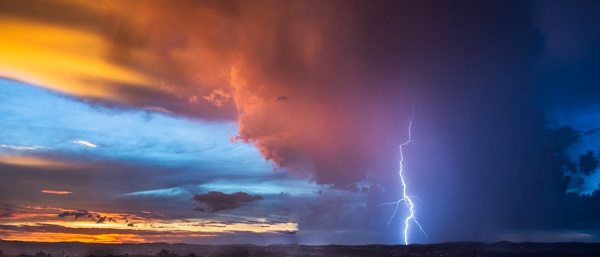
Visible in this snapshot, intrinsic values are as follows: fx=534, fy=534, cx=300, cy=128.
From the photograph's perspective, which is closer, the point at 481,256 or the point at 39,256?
the point at 39,256

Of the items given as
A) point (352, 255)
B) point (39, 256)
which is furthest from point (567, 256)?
point (39, 256)

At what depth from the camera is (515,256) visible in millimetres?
198250

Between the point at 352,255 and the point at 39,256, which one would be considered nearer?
the point at 39,256

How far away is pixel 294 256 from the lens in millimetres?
182750

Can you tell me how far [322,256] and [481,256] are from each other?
186 ft

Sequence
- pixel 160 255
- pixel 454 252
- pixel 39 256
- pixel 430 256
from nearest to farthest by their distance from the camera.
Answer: pixel 39 256
pixel 160 255
pixel 430 256
pixel 454 252

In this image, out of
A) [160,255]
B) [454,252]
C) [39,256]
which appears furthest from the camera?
[454,252]

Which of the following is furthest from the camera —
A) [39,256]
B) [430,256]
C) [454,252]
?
[454,252]

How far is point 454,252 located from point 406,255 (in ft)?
69.3

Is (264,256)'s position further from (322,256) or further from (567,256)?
(567,256)

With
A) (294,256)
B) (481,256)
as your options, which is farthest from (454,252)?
(294,256)

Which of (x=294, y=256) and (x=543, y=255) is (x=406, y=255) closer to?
(x=294, y=256)

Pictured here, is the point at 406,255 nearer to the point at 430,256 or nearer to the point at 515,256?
the point at 430,256

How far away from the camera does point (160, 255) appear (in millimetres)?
175500
